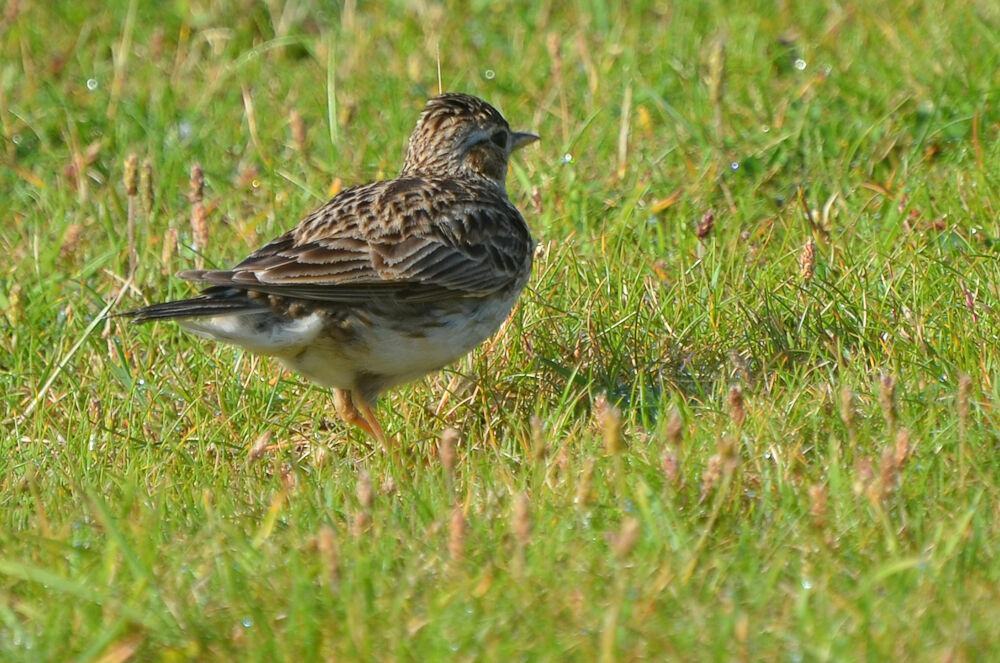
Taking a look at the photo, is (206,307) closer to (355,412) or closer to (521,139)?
(355,412)

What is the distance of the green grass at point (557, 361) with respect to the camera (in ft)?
13.4

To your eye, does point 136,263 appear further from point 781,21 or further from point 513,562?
point 781,21

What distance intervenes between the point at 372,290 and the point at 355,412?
1.84 feet

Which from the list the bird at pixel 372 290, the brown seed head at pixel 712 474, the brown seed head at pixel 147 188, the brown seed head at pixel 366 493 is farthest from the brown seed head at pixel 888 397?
the brown seed head at pixel 147 188

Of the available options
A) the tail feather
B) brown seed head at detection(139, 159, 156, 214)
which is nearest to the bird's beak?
brown seed head at detection(139, 159, 156, 214)

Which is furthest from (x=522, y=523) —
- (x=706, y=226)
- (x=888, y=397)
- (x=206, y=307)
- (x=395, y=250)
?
(x=706, y=226)

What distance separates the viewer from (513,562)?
4285 millimetres

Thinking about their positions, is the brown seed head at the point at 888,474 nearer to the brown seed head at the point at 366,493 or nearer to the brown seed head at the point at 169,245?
the brown seed head at the point at 366,493

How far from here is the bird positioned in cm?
548

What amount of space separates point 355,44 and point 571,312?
3.85 meters

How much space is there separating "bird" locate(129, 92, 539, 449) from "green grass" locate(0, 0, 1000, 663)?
0.28 meters

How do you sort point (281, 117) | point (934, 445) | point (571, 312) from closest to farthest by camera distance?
point (934, 445)
point (571, 312)
point (281, 117)

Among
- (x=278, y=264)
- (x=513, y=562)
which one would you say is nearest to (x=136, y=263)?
(x=278, y=264)

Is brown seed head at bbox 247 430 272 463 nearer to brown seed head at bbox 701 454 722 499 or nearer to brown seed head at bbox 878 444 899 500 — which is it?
brown seed head at bbox 701 454 722 499
